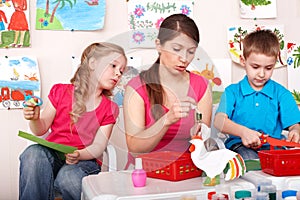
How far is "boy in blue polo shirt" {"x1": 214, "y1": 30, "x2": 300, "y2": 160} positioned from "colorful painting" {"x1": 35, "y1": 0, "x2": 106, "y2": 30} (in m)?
0.55

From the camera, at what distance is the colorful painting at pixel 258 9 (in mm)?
1875

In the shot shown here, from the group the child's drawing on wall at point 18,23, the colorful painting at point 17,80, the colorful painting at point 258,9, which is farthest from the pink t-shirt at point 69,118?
the colorful painting at point 258,9

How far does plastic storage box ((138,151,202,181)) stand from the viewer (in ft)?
3.34

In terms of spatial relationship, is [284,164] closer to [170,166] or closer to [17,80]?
[170,166]

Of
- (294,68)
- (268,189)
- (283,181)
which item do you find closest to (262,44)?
(294,68)

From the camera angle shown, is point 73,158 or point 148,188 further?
point 73,158

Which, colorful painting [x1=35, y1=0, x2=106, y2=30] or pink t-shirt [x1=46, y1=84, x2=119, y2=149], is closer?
pink t-shirt [x1=46, y1=84, x2=119, y2=149]

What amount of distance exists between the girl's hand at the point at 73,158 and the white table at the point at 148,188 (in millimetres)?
305

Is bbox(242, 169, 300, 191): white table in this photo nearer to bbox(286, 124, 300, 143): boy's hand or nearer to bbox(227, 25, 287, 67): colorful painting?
bbox(286, 124, 300, 143): boy's hand

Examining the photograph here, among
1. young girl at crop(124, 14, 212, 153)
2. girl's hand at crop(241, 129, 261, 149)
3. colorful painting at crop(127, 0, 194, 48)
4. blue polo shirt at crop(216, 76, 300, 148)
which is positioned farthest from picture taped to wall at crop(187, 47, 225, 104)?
colorful painting at crop(127, 0, 194, 48)

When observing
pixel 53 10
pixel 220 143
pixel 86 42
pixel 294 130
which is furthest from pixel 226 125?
pixel 53 10

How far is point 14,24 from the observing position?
1650 mm

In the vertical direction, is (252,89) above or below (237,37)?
below

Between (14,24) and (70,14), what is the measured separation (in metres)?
0.20
